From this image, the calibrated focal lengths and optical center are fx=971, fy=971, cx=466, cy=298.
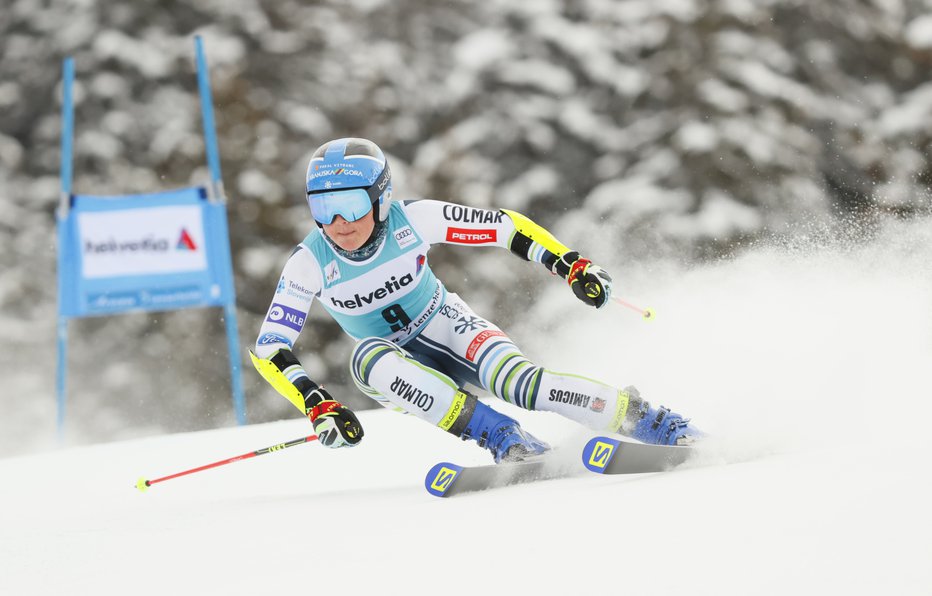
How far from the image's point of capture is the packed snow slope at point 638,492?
1.70 m

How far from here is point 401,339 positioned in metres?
3.68

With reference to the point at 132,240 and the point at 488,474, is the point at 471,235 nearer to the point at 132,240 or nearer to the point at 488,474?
the point at 488,474

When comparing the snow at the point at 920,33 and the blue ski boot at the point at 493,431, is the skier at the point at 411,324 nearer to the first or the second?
the blue ski boot at the point at 493,431

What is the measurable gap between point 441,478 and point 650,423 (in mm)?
789

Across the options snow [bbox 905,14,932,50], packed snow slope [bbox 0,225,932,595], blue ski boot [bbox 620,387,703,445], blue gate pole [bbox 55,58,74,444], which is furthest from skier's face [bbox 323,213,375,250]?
snow [bbox 905,14,932,50]

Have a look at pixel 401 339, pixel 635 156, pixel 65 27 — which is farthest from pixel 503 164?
pixel 401 339

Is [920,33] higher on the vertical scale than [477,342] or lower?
higher

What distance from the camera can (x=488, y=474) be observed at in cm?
309

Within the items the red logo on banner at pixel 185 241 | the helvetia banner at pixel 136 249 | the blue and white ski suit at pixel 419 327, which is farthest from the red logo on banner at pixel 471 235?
the red logo on banner at pixel 185 241

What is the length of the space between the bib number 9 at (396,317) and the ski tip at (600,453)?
3.54 ft

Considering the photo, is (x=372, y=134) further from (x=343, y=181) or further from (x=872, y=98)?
(x=343, y=181)

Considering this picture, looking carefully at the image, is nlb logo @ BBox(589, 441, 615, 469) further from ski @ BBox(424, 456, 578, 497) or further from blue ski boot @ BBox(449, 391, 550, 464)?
blue ski boot @ BBox(449, 391, 550, 464)

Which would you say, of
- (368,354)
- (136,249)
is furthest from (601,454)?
(136,249)

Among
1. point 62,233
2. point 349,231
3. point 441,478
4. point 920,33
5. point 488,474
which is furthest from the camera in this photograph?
point 920,33
